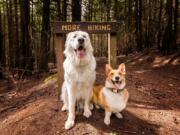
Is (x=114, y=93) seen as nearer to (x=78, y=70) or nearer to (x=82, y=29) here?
(x=78, y=70)

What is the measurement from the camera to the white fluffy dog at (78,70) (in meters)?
4.94

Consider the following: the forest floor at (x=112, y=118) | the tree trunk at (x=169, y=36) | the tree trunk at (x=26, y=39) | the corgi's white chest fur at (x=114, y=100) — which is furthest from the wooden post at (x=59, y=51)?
the tree trunk at (x=169, y=36)

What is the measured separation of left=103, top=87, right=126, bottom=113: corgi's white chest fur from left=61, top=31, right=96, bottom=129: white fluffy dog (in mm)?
367

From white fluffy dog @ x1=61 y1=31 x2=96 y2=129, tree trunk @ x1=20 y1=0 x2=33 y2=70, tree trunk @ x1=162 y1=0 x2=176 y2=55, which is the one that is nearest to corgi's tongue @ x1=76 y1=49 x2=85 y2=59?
white fluffy dog @ x1=61 y1=31 x2=96 y2=129

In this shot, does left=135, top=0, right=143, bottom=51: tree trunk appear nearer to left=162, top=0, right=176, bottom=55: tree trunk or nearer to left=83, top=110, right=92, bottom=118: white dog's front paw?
left=162, top=0, right=176, bottom=55: tree trunk

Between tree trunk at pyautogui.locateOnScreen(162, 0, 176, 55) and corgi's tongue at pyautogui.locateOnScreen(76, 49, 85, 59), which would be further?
tree trunk at pyautogui.locateOnScreen(162, 0, 176, 55)

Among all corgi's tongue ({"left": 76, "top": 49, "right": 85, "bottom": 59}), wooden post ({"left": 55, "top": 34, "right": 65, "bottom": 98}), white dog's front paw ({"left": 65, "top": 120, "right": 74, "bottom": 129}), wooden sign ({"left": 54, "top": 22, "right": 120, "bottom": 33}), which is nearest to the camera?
corgi's tongue ({"left": 76, "top": 49, "right": 85, "bottom": 59})

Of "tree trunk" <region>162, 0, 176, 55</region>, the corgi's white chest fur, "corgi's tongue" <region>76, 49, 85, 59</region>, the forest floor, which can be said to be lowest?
the forest floor

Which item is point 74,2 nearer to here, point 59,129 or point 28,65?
point 28,65

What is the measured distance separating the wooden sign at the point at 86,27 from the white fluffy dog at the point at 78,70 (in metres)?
0.74

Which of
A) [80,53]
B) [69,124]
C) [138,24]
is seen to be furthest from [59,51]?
[138,24]

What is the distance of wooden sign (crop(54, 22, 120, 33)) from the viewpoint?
5.88 m

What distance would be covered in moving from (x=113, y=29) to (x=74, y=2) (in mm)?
6461

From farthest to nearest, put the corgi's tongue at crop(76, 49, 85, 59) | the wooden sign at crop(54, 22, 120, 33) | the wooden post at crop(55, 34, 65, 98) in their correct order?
the wooden post at crop(55, 34, 65, 98)
the wooden sign at crop(54, 22, 120, 33)
the corgi's tongue at crop(76, 49, 85, 59)
